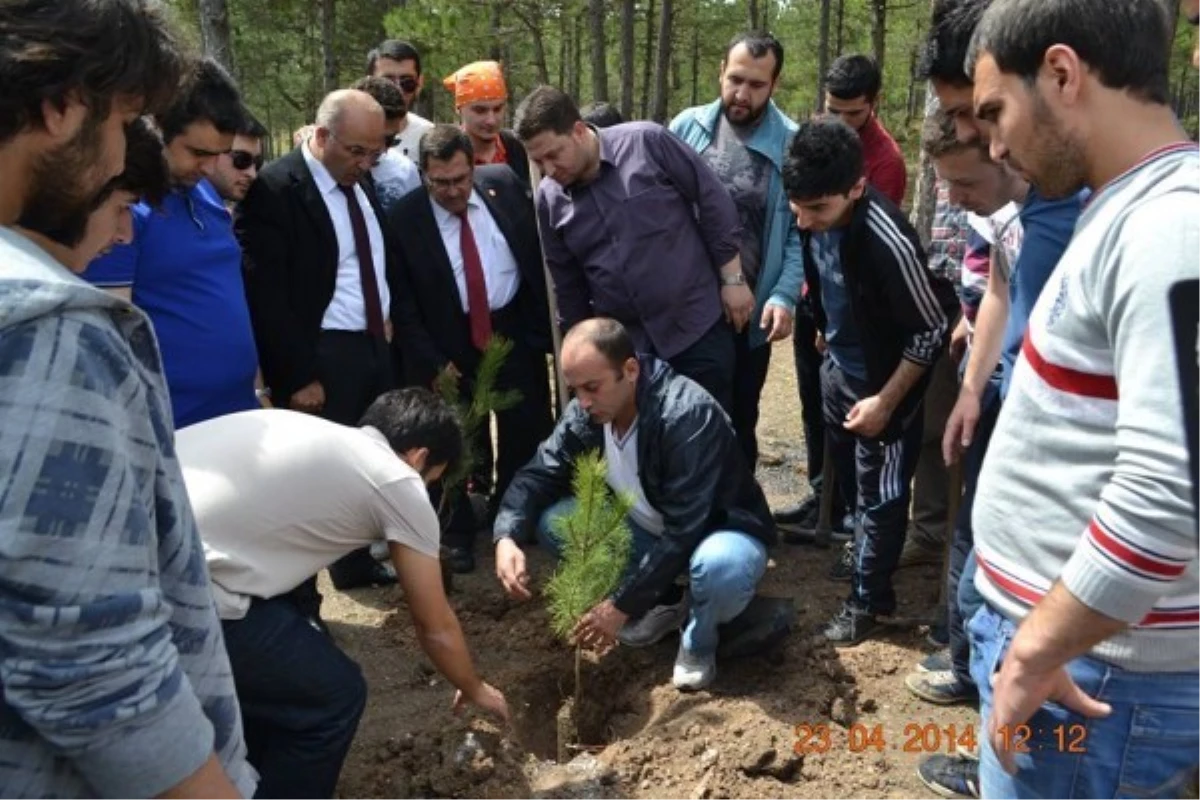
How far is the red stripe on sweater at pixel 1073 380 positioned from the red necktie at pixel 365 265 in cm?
320

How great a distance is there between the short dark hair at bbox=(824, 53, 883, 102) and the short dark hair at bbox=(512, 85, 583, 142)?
1.55m

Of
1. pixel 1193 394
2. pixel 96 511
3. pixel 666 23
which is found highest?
pixel 666 23

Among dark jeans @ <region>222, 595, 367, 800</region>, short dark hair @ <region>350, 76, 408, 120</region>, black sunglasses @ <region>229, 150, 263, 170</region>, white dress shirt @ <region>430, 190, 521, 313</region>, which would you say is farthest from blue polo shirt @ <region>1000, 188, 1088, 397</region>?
short dark hair @ <region>350, 76, 408, 120</region>

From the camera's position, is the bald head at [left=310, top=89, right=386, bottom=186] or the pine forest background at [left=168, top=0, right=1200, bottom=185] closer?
the bald head at [left=310, top=89, right=386, bottom=186]

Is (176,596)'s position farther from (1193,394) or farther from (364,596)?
(364,596)

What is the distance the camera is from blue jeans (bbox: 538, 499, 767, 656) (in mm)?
3402

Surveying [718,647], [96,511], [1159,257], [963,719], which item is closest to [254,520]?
[96,511]

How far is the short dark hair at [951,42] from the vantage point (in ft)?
8.95

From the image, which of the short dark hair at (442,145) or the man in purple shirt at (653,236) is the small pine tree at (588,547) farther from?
the short dark hair at (442,145)

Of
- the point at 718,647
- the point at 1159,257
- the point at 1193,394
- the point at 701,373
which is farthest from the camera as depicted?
the point at 701,373

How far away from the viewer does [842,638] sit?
3789 millimetres

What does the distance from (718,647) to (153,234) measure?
245cm

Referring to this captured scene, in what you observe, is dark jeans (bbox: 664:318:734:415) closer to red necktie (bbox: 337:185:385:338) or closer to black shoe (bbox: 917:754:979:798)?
red necktie (bbox: 337:185:385:338)

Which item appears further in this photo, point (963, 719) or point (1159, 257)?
point (963, 719)
